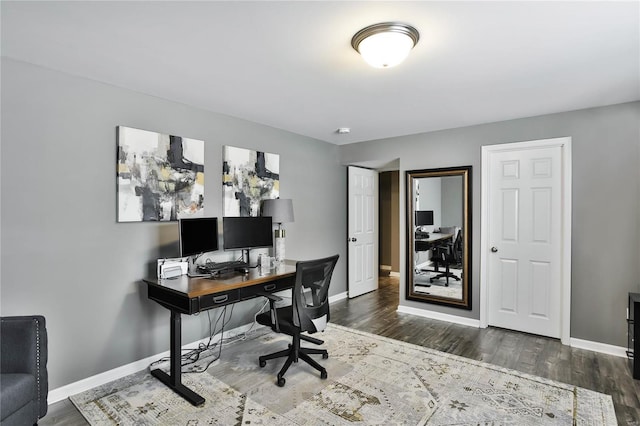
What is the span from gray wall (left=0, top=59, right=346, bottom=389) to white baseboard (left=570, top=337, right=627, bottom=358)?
3.73 meters

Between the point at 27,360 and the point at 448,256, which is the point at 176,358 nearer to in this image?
the point at 27,360

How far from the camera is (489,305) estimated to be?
397 centimetres

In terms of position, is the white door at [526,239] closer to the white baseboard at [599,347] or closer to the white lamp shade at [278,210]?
the white baseboard at [599,347]

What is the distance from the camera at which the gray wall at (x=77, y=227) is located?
89.9 inches

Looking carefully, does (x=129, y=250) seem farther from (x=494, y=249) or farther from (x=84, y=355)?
(x=494, y=249)

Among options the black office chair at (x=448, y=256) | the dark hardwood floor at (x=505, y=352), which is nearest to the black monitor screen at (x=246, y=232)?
the dark hardwood floor at (x=505, y=352)

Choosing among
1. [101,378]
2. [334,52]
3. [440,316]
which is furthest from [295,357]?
[334,52]

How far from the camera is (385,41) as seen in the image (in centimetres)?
192

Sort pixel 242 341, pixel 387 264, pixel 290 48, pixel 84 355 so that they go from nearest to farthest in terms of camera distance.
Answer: pixel 290 48 < pixel 84 355 < pixel 242 341 < pixel 387 264

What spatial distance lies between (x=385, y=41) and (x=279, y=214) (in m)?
2.29

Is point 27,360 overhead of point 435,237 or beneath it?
beneath

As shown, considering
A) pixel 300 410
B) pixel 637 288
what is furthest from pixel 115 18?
pixel 637 288

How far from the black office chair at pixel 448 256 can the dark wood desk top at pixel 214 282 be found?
7.06 ft

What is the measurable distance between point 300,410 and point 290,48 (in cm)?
239
